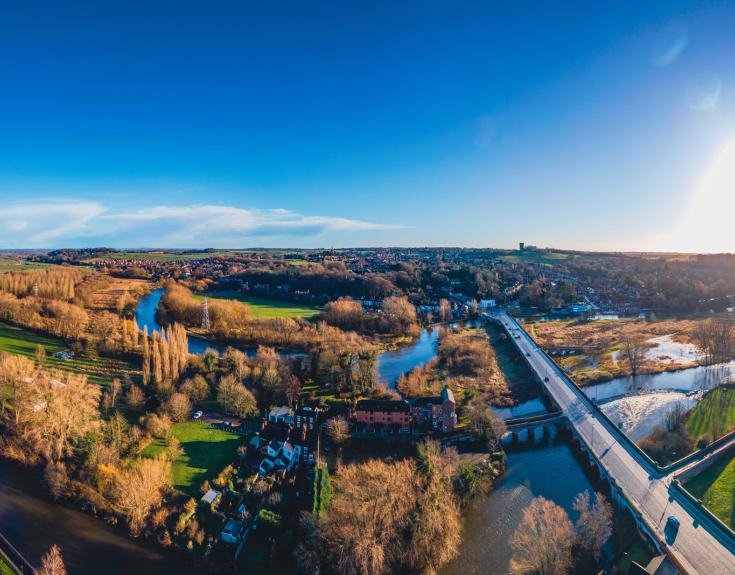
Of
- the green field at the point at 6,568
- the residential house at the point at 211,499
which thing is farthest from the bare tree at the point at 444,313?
the green field at the point at 6,568

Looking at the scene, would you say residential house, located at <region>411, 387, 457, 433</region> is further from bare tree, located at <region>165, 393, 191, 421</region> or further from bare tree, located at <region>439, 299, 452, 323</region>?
bare tree, located at <region>439, 299, 452, 323</region>

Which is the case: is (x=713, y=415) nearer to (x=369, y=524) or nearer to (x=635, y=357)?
(x=635, y=357)

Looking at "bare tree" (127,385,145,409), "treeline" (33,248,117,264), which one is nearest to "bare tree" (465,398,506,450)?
"bare tree" (127,385,145,409)

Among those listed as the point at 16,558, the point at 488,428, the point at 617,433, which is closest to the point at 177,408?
the point at 16,558

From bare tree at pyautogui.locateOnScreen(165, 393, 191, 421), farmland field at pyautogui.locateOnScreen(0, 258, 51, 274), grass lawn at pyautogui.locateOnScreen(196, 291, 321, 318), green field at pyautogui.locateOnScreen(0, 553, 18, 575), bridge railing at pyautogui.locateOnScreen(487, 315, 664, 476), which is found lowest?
green field at pyautogui.locateOnScreen(0, 553, 18, 575)

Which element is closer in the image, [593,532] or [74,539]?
[593,532]

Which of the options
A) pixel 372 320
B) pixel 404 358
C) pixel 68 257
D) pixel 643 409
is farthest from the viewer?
pixel 68 257

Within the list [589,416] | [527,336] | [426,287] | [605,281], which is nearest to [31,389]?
[589,416]
